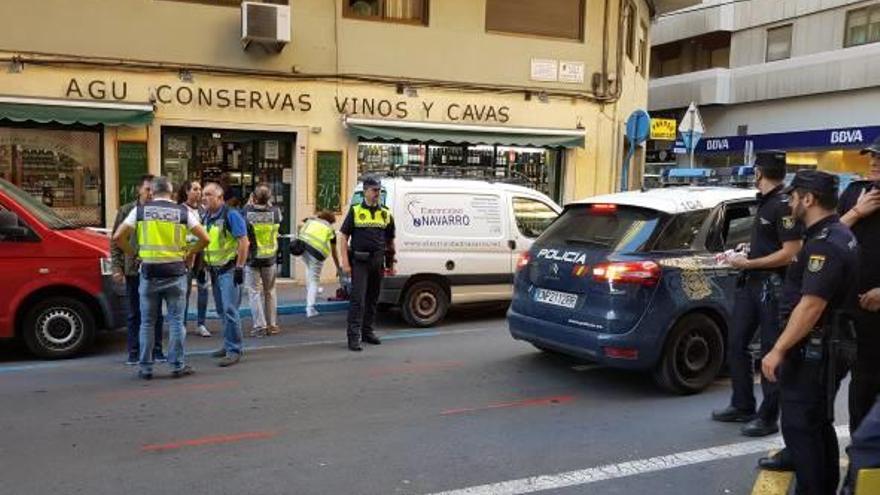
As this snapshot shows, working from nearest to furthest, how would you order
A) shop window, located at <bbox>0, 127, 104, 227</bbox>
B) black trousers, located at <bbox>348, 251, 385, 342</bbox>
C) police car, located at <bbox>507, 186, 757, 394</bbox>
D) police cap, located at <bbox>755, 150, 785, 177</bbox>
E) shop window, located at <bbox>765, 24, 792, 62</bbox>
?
police cap, located at <bbox>755, 150, 785, 177</bbox>
police car, located at <bbox>507, 186, 757, 394</bbox>
black trousers, located at <bbox>348, 251, 385, 342</bbox>
shop window, located at <bbox>0, 127, 104, 227</bbox>
shop window, located at <bbox>765, 24, 792, 62</bbox>

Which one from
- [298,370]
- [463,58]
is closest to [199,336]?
[298,370]

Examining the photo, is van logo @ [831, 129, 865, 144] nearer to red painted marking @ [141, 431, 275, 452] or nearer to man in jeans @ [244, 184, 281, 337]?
man in jeans @ [244, 184, 281, 337]

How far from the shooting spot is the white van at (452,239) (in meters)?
9.82

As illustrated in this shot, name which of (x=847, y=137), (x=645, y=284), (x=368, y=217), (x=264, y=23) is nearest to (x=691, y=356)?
(x=645, y=284)

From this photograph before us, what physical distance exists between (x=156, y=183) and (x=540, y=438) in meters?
3.98

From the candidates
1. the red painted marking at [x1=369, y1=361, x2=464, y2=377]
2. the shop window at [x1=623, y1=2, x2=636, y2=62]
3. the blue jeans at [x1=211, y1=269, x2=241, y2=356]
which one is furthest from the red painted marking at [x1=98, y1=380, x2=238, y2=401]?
the shop window at [x1=623, y1=2, x2=636, y2=62]

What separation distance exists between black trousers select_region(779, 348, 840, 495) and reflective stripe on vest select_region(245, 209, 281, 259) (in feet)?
21.1

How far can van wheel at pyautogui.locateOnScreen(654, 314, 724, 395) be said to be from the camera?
647 centimetres

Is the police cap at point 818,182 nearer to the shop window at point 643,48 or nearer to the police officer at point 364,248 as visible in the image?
the police officer at point 364,248

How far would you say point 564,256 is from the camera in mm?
6797

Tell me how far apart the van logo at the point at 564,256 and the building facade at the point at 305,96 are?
5.68 m

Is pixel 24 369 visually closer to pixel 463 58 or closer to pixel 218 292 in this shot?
pixel 218 292

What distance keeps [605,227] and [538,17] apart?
30.4 feet

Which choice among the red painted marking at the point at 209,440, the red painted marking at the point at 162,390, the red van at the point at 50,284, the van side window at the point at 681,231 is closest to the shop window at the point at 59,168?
the red van at the point at 50,284
